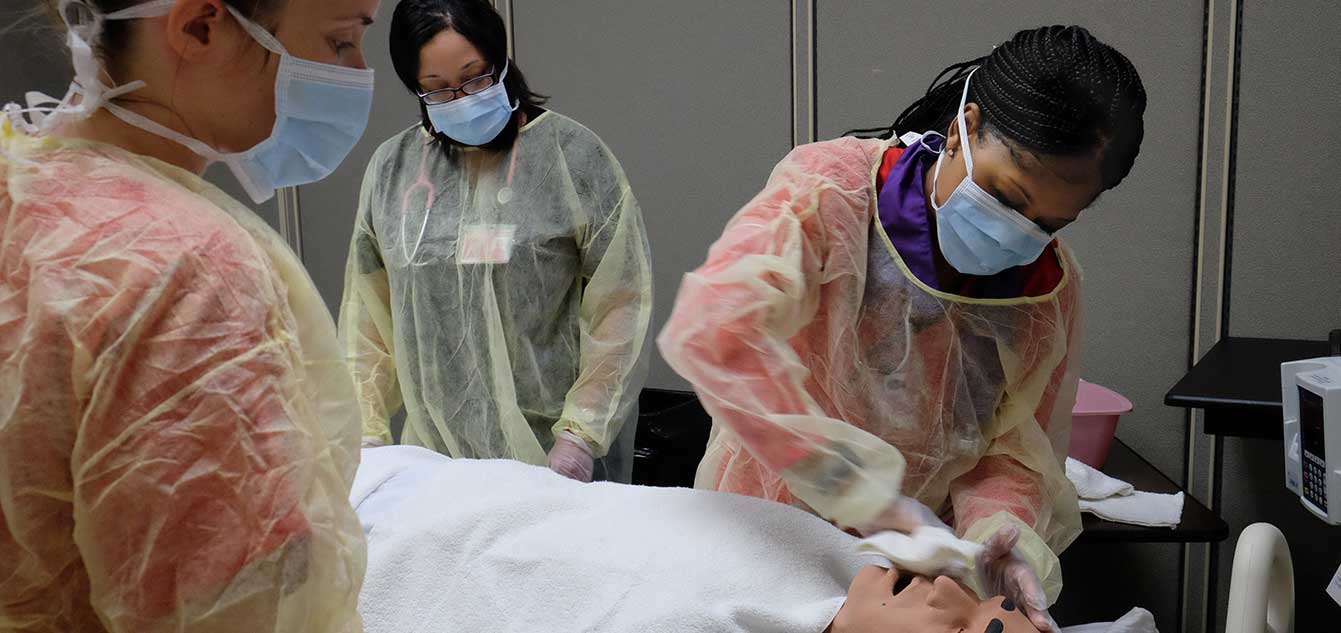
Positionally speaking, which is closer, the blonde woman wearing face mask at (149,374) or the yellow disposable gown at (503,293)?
the blonde woman wearing face mask at (149,374)

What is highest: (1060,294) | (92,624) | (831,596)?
(1060,294)

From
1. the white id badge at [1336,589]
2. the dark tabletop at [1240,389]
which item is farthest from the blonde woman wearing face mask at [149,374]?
the dark tabletop at [1240,389]

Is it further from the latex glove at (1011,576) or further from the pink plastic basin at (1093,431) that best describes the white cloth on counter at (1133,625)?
the pink plastic basin at (1093,431)

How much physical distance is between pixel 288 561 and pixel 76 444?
0.48ft

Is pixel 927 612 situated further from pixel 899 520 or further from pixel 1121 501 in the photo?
pixel 1121 501

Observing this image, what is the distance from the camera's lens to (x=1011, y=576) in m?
1.22

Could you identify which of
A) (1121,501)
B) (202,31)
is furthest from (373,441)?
(1121,501)

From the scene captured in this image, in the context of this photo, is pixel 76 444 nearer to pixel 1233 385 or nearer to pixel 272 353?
pixel 272 353

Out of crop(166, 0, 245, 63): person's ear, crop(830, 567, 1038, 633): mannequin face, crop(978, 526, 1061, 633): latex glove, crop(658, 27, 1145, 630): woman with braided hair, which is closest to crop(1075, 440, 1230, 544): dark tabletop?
crop(658, 27, 1145, 630): woman with braided hair

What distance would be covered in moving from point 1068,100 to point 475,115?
1.07 meters

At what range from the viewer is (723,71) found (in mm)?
2877

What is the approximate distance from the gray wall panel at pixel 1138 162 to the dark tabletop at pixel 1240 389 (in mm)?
270

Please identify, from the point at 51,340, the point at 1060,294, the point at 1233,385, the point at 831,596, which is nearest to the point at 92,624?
the point at 51,340

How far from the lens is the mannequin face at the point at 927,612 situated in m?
1.10
